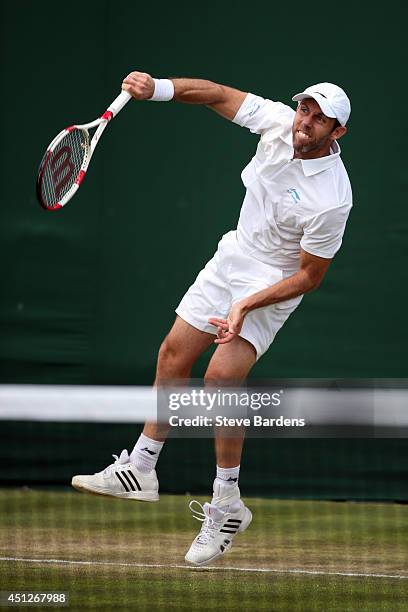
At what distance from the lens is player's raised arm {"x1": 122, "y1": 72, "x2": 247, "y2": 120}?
4883 millimetres

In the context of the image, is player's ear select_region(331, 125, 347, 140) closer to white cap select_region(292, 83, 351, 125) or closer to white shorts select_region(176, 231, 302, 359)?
white cap select_region(292, 83, 351, 125)

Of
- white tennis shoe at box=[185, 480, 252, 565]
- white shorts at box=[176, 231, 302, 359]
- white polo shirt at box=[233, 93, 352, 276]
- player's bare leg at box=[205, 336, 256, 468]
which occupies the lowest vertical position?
white tennis shoe at box=[185, 480, 252, 565]

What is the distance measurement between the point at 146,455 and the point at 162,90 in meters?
1.35

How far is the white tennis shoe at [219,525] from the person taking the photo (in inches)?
201

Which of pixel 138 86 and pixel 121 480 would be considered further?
pixel 121 480

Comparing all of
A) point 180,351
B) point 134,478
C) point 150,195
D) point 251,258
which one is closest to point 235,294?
point 251,258

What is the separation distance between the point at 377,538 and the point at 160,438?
1.34 metres

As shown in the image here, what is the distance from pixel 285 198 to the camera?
200 inches

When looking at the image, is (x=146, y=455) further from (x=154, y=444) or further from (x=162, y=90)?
(x=162, y=90)

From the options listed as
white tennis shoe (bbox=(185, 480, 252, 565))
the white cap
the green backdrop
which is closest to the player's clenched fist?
the white cap

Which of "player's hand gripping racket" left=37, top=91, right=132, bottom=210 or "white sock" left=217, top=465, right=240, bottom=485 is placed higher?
"player's hand gripping racket" left=37, top=91, right=132, bottom=210

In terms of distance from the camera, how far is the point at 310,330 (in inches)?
285

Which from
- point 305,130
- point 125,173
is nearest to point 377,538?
point 305,130

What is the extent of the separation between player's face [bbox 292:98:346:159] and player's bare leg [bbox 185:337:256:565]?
74 cm
